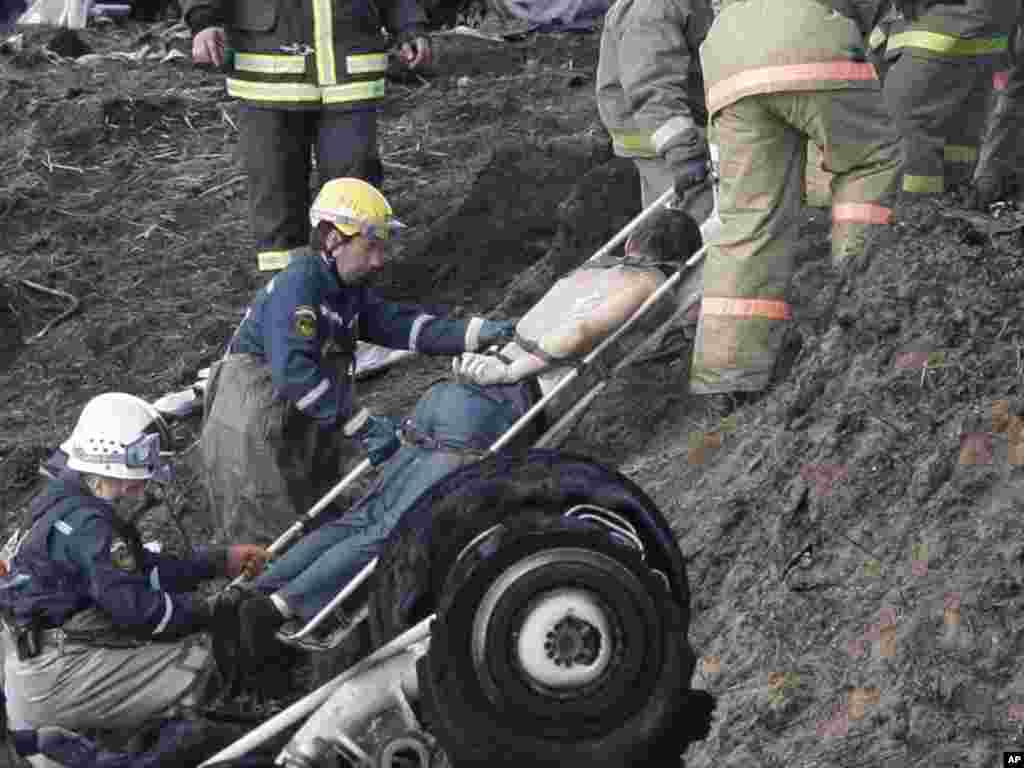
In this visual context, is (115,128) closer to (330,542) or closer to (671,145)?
(671,145)

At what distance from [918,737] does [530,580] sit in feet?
3.20

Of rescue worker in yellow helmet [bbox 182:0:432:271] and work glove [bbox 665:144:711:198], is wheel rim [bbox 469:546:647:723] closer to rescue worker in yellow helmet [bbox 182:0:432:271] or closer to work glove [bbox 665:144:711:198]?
work glove [bbox 665:144:711:198]

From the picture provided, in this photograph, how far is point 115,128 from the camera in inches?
507

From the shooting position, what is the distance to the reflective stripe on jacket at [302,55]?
28.2 ft

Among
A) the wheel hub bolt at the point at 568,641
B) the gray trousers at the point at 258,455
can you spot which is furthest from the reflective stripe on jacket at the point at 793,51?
the wheel hub bolt at the point at 568,641

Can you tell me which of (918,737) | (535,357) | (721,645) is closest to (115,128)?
(535,357)

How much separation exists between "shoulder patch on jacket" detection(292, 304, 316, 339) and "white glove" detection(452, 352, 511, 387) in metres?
0.61

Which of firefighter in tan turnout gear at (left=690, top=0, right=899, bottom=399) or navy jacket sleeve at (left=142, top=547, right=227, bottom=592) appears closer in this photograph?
navy jacket sleeve at (left=142, top=547, right=227, bottom=592)

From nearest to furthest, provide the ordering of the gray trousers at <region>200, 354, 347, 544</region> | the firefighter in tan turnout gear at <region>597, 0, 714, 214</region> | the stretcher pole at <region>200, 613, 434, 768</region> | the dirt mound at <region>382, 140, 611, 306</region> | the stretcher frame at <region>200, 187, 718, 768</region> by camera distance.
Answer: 1. the stretcher pole at <region>200, 613, 434, 768</region>
2. the stretcher frame at <region>200, 187, 718, 768</region>
3. the gray trousers at <region>200, 354, 347, 544</region>
4. the firefighter in tan turnout gear at <region>597, 0, 714, 214</region>
5. the dirt mound at <region>382, 140, 611, 306</region>

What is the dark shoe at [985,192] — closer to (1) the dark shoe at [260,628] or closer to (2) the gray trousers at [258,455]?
(2) the gray trousers at [258,455]

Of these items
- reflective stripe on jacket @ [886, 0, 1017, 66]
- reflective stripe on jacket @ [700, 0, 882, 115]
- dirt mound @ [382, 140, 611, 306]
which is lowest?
dirt mound @ [382, 140, 611, 306]

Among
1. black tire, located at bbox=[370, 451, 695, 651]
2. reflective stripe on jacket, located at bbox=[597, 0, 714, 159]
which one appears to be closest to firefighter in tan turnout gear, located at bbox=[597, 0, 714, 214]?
reflective stripe on jacket, located at bbox=[597, 0, 714, 159]

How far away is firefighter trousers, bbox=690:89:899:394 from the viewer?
22.4 feet

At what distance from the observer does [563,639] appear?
492 centimetres
